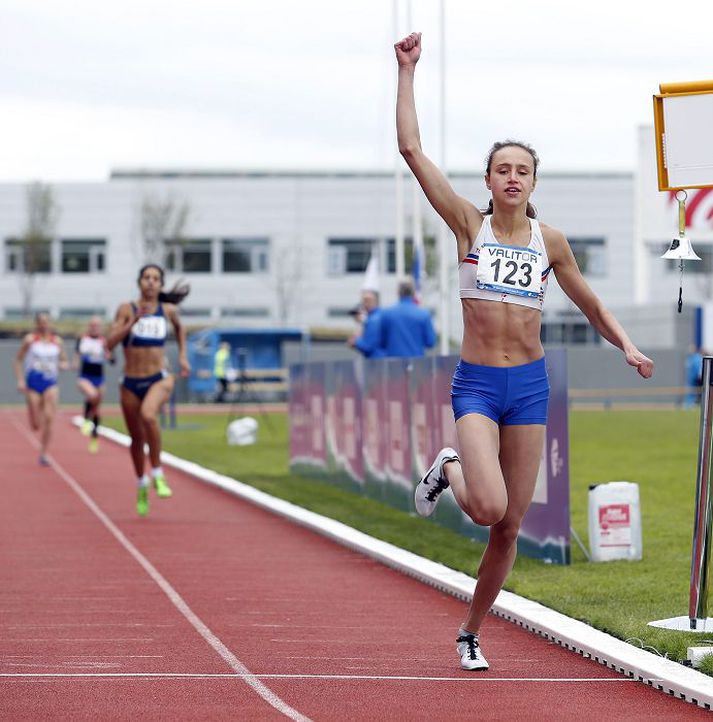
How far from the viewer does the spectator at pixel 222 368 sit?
50.8 metres

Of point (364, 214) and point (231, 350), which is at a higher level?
point (364, 214)

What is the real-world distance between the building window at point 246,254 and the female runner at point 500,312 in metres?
62.9

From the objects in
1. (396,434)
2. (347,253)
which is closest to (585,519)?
(396,434)

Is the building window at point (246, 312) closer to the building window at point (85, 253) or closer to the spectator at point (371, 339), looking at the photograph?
the building window at point (85, 253)

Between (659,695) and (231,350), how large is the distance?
48.3m

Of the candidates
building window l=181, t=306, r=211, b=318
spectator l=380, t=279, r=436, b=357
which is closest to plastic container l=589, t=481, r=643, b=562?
spectator l=380, t=279, r=436, b=357

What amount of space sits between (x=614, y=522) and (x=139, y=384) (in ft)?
17.7

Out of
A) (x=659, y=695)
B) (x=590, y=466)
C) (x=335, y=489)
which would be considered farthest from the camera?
(x=590, y=466)

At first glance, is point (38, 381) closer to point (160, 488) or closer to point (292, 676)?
point (160, 488)

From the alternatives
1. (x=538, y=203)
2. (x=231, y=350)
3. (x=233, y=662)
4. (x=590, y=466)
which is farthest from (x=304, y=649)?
(x=538, y=203)

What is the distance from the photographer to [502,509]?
23.5ft

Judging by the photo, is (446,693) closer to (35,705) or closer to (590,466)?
(35,705)

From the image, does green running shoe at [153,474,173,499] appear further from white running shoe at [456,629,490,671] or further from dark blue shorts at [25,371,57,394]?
dark blue shorts at [25,371,57,394]

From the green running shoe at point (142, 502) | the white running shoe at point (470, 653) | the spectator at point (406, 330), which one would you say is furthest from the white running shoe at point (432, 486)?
the spectator at point (406, 330)
